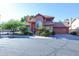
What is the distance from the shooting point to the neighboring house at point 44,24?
525 cm

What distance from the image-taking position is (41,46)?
509 centimetres

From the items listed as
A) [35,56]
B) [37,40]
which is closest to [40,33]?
[37,40]

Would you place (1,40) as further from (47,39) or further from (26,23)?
(47,39)

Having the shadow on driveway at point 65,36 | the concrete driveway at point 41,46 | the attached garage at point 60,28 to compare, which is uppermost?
the attached garage at point 60,28

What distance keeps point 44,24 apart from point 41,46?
0.54 meters

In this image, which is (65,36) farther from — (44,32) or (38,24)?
(38,24)

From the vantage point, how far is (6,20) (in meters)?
5.20

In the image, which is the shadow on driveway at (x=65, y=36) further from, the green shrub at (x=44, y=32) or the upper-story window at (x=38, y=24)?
the upper-story window at (x=38, y=24)

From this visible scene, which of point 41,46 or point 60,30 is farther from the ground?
point 60,30

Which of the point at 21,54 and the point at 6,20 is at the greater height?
the point at 6,20

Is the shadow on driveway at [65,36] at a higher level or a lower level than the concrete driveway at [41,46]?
higher

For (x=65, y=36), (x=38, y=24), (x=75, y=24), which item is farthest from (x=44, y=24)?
(x=75, y=24)

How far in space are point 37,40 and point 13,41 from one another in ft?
1.70

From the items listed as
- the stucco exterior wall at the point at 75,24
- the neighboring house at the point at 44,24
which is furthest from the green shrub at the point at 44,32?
the stucco exterior wall at the point at 75,24
